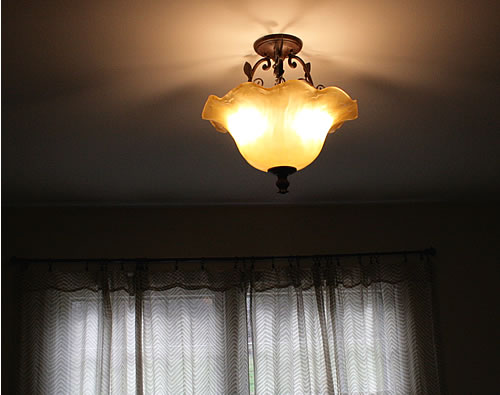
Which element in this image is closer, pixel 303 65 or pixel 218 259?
pixel 303 65

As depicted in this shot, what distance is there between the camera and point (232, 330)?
3.68 meters

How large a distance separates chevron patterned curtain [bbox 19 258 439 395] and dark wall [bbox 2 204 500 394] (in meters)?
0.14

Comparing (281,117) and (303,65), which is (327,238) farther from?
(281,117)

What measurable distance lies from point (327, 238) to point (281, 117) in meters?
2.49

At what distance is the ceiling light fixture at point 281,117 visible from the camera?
1527 millimetres

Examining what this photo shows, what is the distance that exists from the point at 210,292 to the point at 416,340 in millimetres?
1481

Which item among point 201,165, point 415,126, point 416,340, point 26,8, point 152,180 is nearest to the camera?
point 26,8

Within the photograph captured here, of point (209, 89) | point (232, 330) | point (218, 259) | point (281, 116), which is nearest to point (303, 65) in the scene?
point (281, 116)

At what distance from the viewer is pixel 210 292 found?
3734 mm

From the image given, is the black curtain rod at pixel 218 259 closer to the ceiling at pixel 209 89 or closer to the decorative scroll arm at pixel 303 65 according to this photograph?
the ceiling at pixel 209 89

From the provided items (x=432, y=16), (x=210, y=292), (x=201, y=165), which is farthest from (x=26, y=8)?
(x=210, y=292)

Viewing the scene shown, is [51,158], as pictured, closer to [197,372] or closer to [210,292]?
[210,292]

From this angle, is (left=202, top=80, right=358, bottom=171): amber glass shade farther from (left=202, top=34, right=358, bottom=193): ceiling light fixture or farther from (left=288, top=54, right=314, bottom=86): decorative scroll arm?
(left=288, top=54, right=314, bottom=86): decorative scroll arm

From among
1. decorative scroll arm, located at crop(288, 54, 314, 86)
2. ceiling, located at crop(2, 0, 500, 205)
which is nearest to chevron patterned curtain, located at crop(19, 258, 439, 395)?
ceiling, located at crop(2, 0, 500, 205)
